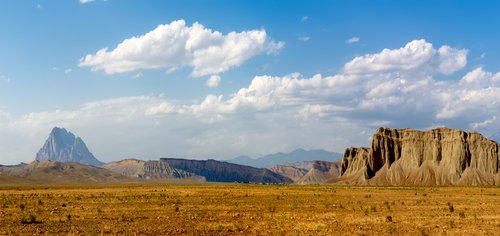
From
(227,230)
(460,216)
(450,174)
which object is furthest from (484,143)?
(227,230)

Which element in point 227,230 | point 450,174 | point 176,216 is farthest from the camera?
point 450,174

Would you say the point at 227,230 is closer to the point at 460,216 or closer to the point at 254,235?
the point at 254,235

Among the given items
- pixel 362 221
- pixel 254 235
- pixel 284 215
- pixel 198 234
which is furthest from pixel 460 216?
pixel 198 234

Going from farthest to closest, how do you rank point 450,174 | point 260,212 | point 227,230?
point 450,174
point 260,212
point 227,230

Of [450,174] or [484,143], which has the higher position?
[484,143]

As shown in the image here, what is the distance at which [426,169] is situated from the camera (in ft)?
652

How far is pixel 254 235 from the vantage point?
82.8ft

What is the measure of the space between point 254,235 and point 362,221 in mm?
9232

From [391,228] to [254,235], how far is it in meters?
7.55

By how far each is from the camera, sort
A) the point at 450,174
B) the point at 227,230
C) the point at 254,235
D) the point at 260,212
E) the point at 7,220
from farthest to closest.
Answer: the point at 450,174
the point at 260,212
the point at 7,220
the point at 227,230
the point at 254,235

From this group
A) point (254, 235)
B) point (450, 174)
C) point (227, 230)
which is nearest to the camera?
point (254, 235)

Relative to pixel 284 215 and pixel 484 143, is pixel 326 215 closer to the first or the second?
pixel 284 215

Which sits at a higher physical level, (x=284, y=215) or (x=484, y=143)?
(x=484, y=143)

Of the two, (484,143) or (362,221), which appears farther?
(484,143)
